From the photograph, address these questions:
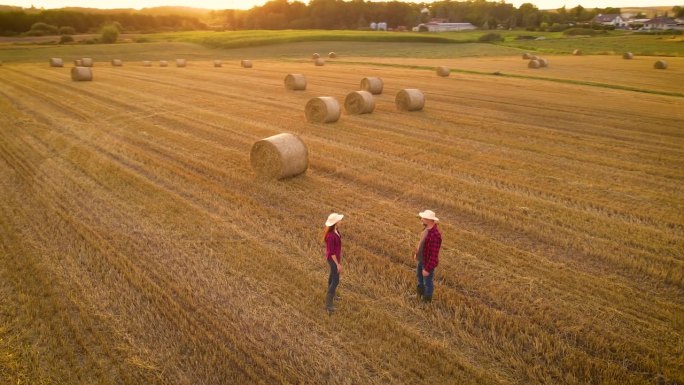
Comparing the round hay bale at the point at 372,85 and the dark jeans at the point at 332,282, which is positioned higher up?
the round hay bale at the point at 372,85

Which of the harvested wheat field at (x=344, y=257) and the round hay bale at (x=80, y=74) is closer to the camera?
the harvested wheat field at (x=344, y=257)

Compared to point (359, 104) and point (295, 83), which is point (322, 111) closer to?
point (359, 104)

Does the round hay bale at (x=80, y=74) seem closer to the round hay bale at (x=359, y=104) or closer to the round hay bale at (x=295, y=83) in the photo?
the round hay bale at (x=295, y=83)

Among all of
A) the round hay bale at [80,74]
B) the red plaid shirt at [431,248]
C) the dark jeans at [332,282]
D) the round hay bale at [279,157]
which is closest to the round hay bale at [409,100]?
the round hay bale at [279,157]

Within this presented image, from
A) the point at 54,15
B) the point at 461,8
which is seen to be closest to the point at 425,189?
the point at 54,15

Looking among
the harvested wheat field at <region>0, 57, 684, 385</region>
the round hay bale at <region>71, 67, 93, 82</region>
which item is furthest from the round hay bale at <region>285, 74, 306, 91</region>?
the round hay bale at <region>71, 67, 93, 82</region>

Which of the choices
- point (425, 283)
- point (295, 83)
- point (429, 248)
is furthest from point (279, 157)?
point (295, 83)
